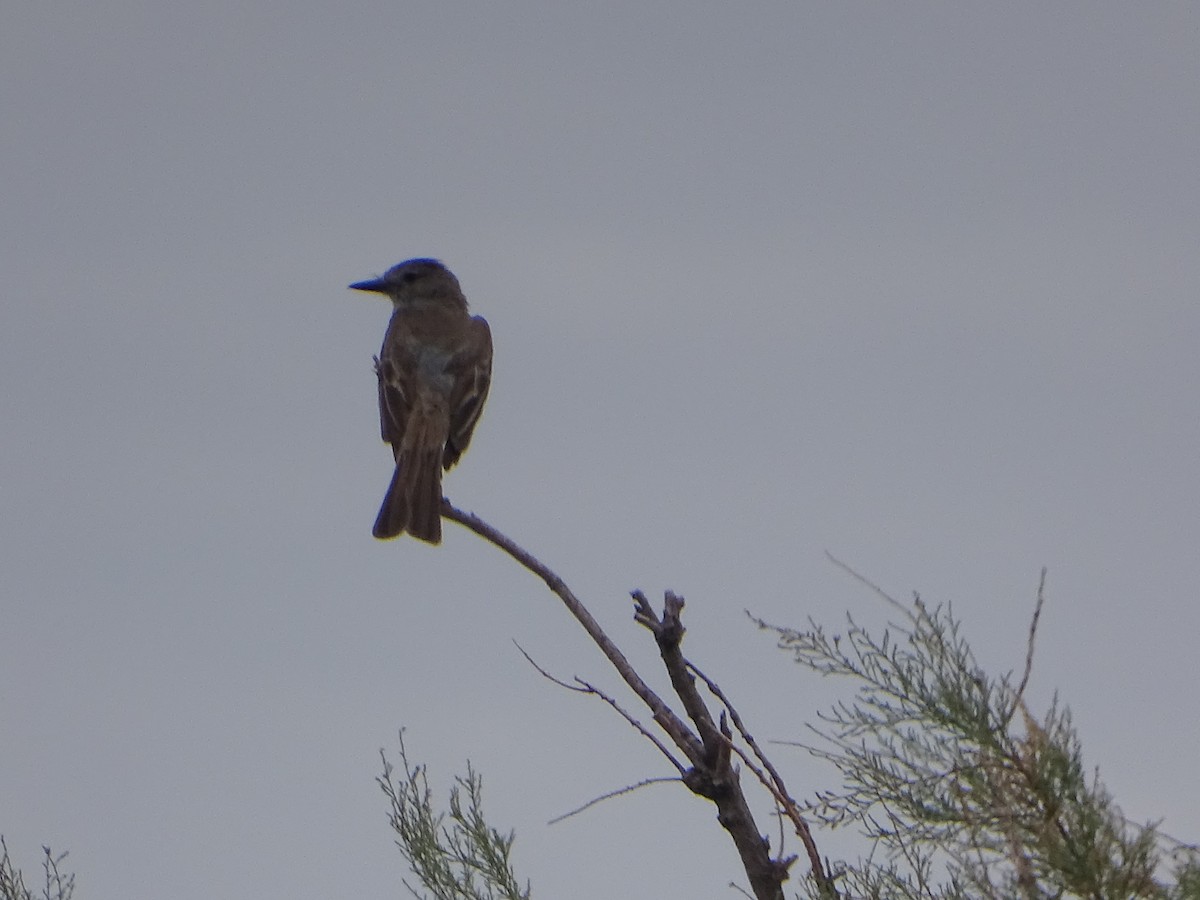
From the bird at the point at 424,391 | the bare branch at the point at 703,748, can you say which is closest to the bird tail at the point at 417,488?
the bird at the point at 424,391

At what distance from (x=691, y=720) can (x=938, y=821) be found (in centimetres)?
81

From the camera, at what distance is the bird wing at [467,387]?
8.22 meters

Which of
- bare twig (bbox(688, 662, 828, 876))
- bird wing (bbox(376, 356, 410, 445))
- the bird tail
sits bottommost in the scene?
bare twig (bbox(688, 662, 828, 876))

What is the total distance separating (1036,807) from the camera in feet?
10.2

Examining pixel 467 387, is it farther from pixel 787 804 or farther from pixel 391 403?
pixel 787 804

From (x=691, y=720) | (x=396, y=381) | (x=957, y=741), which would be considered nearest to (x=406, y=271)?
(x=396, y=381)

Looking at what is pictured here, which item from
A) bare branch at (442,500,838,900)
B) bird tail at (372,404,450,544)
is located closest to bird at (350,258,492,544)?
bird tail at (372,404,450,544)

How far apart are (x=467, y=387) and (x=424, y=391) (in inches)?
11.0

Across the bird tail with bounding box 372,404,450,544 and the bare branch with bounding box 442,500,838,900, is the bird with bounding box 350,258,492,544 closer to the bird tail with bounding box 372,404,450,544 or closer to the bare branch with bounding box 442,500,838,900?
the bird tail with bounding box 372,404,450,544

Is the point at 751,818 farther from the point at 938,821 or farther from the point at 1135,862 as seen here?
the point at 1135,862

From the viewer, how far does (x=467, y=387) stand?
8.64 metres

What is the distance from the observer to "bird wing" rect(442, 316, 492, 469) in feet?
27.0

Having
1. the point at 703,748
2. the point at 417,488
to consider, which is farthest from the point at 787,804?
the point at 417,488

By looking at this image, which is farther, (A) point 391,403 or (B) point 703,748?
(A) point 391,403
